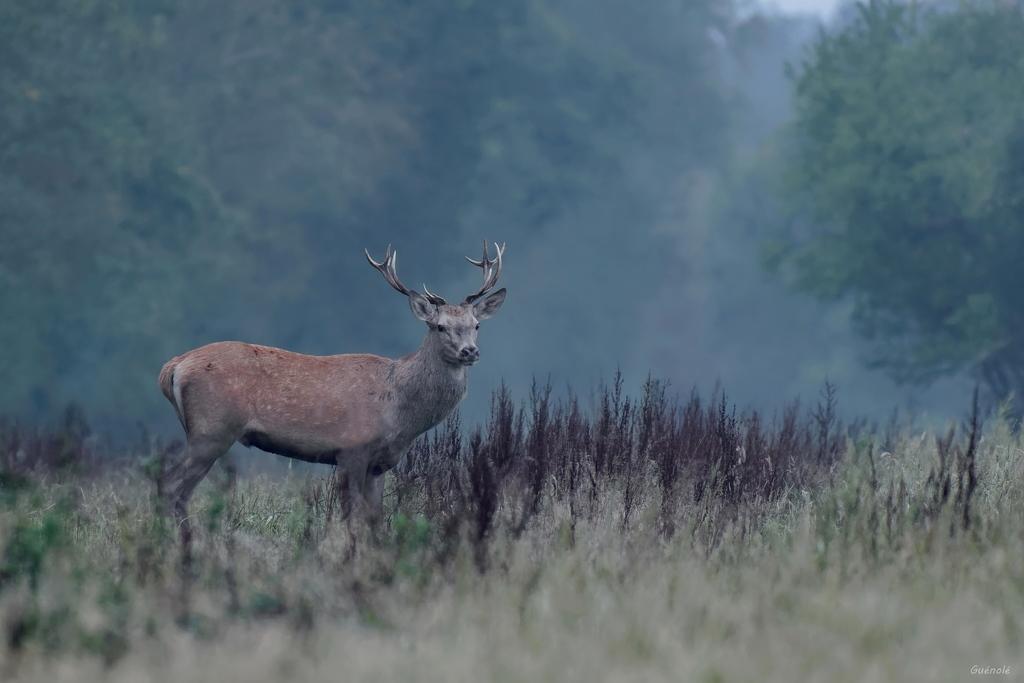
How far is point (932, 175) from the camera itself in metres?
24.7

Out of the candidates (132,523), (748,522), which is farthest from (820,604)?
(132,523)

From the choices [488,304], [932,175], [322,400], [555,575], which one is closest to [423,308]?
[488,304]

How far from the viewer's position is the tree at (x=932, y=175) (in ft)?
79.7

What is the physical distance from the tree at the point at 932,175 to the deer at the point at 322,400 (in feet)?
54.2

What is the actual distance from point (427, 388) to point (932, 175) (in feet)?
57.9

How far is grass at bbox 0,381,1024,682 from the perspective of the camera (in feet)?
16.8

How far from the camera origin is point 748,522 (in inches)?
295

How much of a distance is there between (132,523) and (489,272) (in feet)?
8.22

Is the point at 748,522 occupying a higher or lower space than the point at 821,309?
lower

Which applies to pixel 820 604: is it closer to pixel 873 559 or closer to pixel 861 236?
pixel 873 559

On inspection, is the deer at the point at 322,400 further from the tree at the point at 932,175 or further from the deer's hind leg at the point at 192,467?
the tree at the point at 932,175

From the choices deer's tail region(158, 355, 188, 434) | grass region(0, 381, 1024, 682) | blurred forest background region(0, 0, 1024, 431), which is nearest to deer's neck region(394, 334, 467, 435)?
grass region(0, 381, 1024, 682)

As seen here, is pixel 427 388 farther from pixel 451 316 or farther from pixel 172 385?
pixel 172 385

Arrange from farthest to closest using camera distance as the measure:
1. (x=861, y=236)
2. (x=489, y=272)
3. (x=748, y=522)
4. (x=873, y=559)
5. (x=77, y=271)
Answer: (x=861, y=236), (x=77, y=271), (x=489, y=272), (x=748, y=522), (x=873, y=559)
